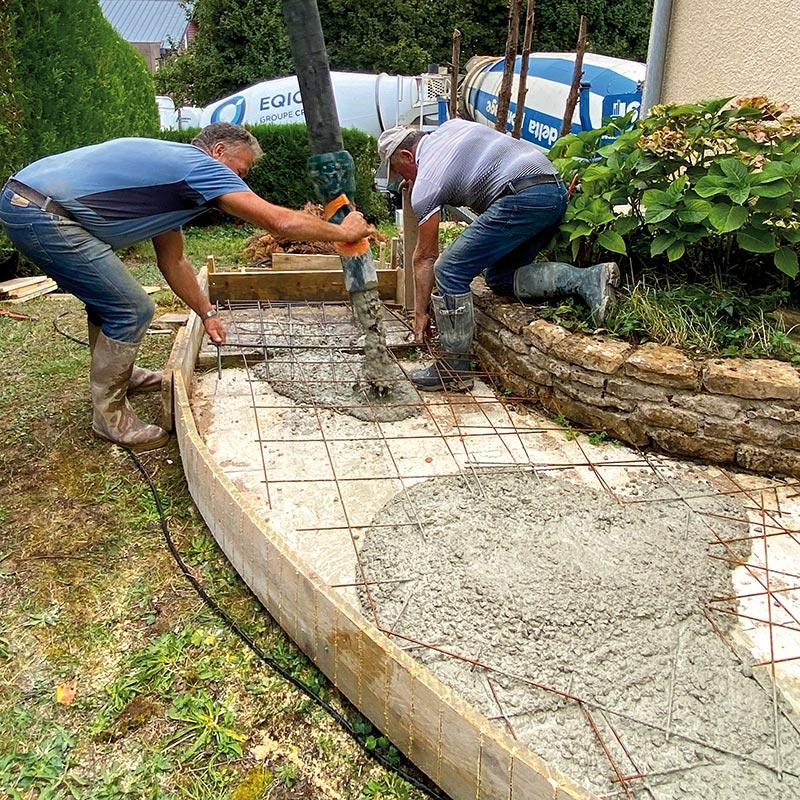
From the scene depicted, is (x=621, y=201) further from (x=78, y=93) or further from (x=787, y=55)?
(x=78, y=93)

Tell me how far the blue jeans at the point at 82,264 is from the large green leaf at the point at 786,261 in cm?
293

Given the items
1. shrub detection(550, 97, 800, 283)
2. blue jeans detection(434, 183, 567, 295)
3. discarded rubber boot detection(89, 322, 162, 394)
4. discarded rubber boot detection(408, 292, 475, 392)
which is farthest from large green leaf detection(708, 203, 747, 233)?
discarded rubber boot detection(89, 322, 162, 394)

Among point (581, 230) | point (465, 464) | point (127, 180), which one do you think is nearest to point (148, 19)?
point (127, 180)

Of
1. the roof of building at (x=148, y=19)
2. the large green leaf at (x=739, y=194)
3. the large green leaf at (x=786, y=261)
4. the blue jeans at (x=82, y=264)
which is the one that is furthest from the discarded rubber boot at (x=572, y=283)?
the roof of building at (x=148, y=19)

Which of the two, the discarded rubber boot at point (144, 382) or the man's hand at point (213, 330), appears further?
the discarded rubber boot at point (144, 382)

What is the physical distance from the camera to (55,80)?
21.0 feet

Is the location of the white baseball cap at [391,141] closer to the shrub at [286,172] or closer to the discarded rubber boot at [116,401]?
the discarded rubber boot at [116,401]

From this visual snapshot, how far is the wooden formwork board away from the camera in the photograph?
4.76 ft

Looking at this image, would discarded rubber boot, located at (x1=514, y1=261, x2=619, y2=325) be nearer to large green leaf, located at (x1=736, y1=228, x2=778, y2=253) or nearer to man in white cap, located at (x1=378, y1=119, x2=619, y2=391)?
man in white cap, located at (x1=378, y1=119, x2=619, y2=391)

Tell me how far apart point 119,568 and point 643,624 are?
183cm

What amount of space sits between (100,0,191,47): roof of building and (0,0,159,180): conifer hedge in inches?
1008

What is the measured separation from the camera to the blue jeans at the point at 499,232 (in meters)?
3.68

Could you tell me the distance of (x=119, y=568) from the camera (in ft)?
8.30

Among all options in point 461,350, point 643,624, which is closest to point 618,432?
point 461,350
